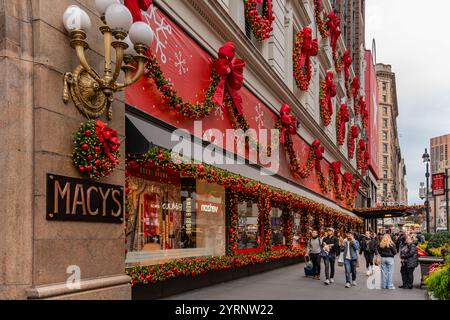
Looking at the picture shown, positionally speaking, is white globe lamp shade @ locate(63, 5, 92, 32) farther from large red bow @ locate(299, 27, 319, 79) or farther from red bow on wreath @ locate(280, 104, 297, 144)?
large red bow @ locate(299, 27, 319, 79)

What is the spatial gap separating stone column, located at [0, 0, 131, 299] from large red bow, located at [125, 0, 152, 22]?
2382 mm

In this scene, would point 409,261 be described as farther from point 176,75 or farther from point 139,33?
point 139,33

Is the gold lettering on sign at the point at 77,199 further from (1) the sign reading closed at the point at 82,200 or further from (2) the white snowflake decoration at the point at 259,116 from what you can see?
(2) the white snowflake decoration at the point at 259,116

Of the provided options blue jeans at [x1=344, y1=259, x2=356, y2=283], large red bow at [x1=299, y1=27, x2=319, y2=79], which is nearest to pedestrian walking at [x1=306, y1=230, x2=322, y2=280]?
blue jeans at [x1=344, y1=259, x2=356, y2=283]

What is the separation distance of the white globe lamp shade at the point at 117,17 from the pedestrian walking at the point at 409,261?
1077cm

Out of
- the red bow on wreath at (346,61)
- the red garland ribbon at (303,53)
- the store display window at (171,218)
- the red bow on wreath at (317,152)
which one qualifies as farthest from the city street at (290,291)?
the red bow on wreath at (346,61)

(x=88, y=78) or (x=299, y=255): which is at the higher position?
(x=88, y=78)

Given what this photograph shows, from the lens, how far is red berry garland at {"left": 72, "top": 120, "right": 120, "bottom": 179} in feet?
24.1

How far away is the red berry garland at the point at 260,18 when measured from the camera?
17.7 metres

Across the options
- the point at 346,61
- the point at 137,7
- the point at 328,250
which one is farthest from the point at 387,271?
the point at 346,61
